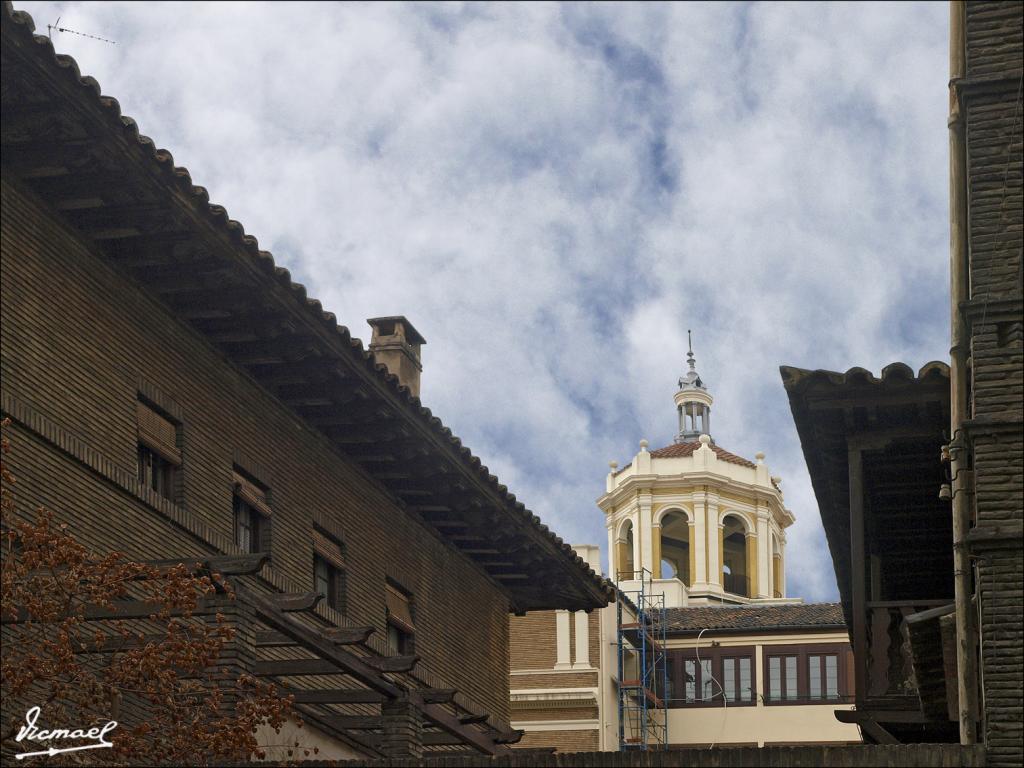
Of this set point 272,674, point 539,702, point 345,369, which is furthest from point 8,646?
point 539,702

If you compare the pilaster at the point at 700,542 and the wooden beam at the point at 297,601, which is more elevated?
the pilaster at the point at 700,542

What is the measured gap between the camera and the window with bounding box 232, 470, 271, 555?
76.7ft

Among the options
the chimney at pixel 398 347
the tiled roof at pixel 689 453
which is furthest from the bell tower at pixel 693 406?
the chimney at pixel 398 347

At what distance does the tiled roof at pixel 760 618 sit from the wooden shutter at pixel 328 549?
40.5 m

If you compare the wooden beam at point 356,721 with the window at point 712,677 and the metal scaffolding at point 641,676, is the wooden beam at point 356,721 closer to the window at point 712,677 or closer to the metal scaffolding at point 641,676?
the metal scaffolding at point 641,676

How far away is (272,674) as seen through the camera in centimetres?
2022

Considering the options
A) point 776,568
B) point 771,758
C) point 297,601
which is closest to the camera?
point 771,758

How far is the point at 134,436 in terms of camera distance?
20.8m

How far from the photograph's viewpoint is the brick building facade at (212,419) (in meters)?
18.6

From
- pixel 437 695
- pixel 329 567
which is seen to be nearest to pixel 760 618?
pixel 329 567

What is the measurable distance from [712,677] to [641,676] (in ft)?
9.19

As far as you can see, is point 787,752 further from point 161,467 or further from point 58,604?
point 161,467

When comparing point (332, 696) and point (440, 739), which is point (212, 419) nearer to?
point (332, 696)

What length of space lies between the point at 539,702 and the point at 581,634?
2.39 m
